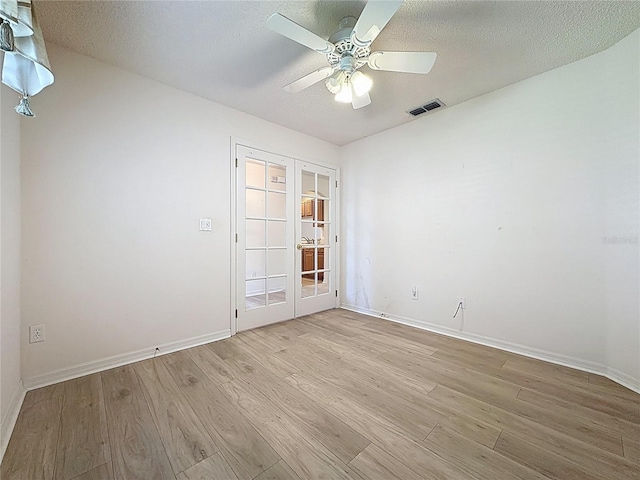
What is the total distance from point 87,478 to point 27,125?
2162 millimetres

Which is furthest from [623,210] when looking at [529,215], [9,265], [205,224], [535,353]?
[9,265]

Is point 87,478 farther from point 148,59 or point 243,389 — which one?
point 148,59

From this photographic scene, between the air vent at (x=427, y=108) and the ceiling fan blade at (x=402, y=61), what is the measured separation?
1.13 metres

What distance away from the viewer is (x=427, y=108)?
274 cm

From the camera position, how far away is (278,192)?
316 cm

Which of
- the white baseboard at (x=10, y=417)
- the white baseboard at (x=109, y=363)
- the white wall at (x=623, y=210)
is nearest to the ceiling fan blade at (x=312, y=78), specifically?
the white wall at (x=623, y=210)

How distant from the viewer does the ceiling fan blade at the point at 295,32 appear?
1290mm

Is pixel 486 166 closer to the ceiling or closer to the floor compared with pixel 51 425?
closer to the ceiling

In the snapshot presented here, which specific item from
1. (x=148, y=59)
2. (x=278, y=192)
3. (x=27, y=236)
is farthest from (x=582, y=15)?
(x=27, y=236)

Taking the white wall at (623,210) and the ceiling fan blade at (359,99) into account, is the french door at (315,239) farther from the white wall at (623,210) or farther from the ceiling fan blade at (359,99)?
the white wall at (623,210)

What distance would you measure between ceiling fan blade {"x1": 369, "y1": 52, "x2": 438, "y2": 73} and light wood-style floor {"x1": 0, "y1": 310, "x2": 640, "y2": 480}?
6.94 ft

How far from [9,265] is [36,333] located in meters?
0.58

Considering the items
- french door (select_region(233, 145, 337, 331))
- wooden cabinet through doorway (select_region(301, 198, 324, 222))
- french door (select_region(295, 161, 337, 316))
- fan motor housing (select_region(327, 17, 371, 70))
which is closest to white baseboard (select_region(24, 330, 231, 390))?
french door (select_region(233, 145, 337, 331))

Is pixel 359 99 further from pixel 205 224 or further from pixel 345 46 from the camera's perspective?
pixel 205 224
